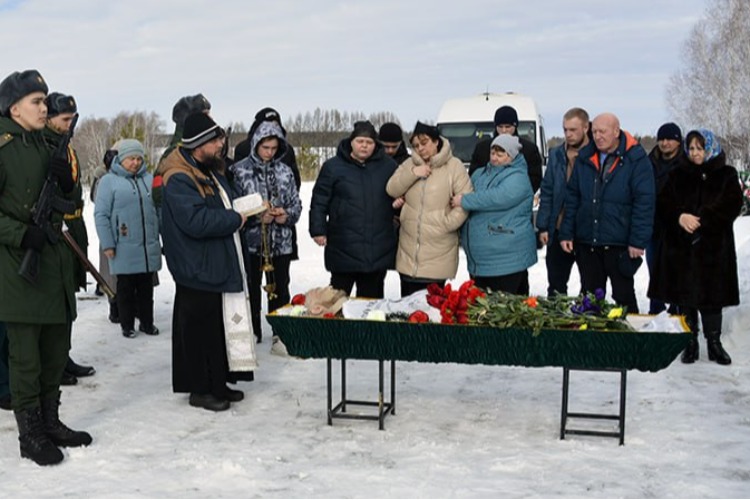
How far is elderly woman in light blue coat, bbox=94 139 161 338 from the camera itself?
22.1ft

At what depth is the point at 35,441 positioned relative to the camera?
4.00 m

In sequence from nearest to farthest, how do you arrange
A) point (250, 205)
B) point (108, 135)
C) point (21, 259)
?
point (21, 259)
point (250, 205)
point (108, 135)

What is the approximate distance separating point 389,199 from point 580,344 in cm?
222

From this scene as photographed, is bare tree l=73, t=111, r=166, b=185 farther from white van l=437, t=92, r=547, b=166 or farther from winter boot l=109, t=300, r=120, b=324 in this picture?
winter boot l=109, t=300, r=120, b=324

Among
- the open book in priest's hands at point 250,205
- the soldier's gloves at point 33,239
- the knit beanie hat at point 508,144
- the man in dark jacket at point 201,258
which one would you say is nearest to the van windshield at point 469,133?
the knit beanie hat at point 508,144

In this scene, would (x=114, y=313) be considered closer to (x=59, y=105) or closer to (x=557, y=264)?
(x=59, y=105)

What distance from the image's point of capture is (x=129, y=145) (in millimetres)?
6844

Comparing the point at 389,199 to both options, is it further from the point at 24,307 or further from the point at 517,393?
the point at 24,307

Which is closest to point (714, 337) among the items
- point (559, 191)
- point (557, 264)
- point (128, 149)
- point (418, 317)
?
point (557, 264)

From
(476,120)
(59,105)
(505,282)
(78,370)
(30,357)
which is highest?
(476,120)

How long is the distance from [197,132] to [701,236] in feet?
11.9

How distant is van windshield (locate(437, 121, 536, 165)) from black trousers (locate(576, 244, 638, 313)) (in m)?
6.17

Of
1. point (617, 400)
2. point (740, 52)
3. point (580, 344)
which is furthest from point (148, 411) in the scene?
point (740, 52)

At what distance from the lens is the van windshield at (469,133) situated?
39.3 feet
